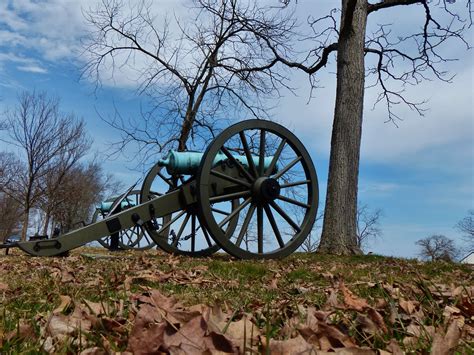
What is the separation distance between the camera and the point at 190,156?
23.7ft

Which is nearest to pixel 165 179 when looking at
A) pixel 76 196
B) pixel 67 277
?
pixel 67 277

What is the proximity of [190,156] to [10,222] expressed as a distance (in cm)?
3242

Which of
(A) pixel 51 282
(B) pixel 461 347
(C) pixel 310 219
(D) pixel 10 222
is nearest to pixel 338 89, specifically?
(C) pixel 310 219

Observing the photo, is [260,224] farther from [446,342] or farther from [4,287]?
[446,342]

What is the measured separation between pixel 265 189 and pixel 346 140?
281 centimetres

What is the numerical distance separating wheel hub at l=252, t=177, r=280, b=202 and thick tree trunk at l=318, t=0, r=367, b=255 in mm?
2052

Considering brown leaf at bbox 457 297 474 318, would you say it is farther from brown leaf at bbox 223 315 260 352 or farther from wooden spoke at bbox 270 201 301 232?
wooden spoke at bbox 270 201 301 232

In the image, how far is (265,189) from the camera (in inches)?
260

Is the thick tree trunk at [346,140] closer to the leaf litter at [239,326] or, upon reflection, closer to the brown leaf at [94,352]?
the leaf litter at [239,326]

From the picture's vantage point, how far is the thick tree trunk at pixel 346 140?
27.1ft

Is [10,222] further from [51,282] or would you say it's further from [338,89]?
[51,282]

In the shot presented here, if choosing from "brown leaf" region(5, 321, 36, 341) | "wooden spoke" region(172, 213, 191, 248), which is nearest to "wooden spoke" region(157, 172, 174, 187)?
"wooden spoke" region(172, 213, 191, 248)

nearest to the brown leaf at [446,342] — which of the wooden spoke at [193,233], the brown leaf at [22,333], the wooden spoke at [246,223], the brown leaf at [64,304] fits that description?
the brown leaf at [22,333]

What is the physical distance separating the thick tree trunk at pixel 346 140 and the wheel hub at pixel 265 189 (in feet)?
6.73
